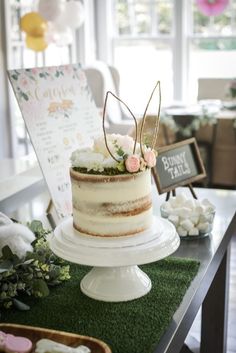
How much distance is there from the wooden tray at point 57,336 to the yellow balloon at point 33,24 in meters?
4.25

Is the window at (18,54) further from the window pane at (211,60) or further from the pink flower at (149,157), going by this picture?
the pink flower at (149,157)

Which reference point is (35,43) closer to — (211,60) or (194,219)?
(211,60)

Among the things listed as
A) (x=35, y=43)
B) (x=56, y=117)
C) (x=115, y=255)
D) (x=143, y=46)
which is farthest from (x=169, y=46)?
(x=115, y=255)

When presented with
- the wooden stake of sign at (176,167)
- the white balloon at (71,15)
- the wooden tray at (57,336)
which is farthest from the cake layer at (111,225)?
the white balloon at (71,15)

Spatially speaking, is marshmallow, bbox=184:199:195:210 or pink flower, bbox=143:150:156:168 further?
marshmallow, bbox=184:199:195:210

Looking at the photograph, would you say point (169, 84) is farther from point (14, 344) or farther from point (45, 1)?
point (14, 344)

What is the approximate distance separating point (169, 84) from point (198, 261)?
18.5 feet

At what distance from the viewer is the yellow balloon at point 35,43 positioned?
4844 mm

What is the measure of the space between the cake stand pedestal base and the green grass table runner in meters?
0.01

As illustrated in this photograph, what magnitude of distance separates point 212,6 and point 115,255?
18.0 feet

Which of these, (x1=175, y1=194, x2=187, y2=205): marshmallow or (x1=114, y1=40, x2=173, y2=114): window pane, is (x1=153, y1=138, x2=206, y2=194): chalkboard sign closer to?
(x1=175, y1=194, x2=187, y2=205): marshmallow

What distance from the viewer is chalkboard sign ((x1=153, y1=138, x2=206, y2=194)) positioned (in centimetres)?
153

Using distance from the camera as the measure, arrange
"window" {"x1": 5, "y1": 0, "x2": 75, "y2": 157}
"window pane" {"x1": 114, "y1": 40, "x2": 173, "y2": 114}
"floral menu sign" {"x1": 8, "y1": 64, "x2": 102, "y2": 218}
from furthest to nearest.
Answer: "window pane" {"x1": 114, "y1": 40, "x2": 173, "y2": 114} < "window" {"x1": 5, "y1": 0, "x2": 75, "y2": 157} < "floral menu sign" {"x1": 8, "y1": 64, "x2": 102, "y2": 218}

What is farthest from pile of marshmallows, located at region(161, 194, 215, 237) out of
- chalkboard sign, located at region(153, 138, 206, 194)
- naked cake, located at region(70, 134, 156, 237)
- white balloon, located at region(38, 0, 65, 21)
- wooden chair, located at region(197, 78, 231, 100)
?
wooden chair, located at region(197, 78, 231, 100)
